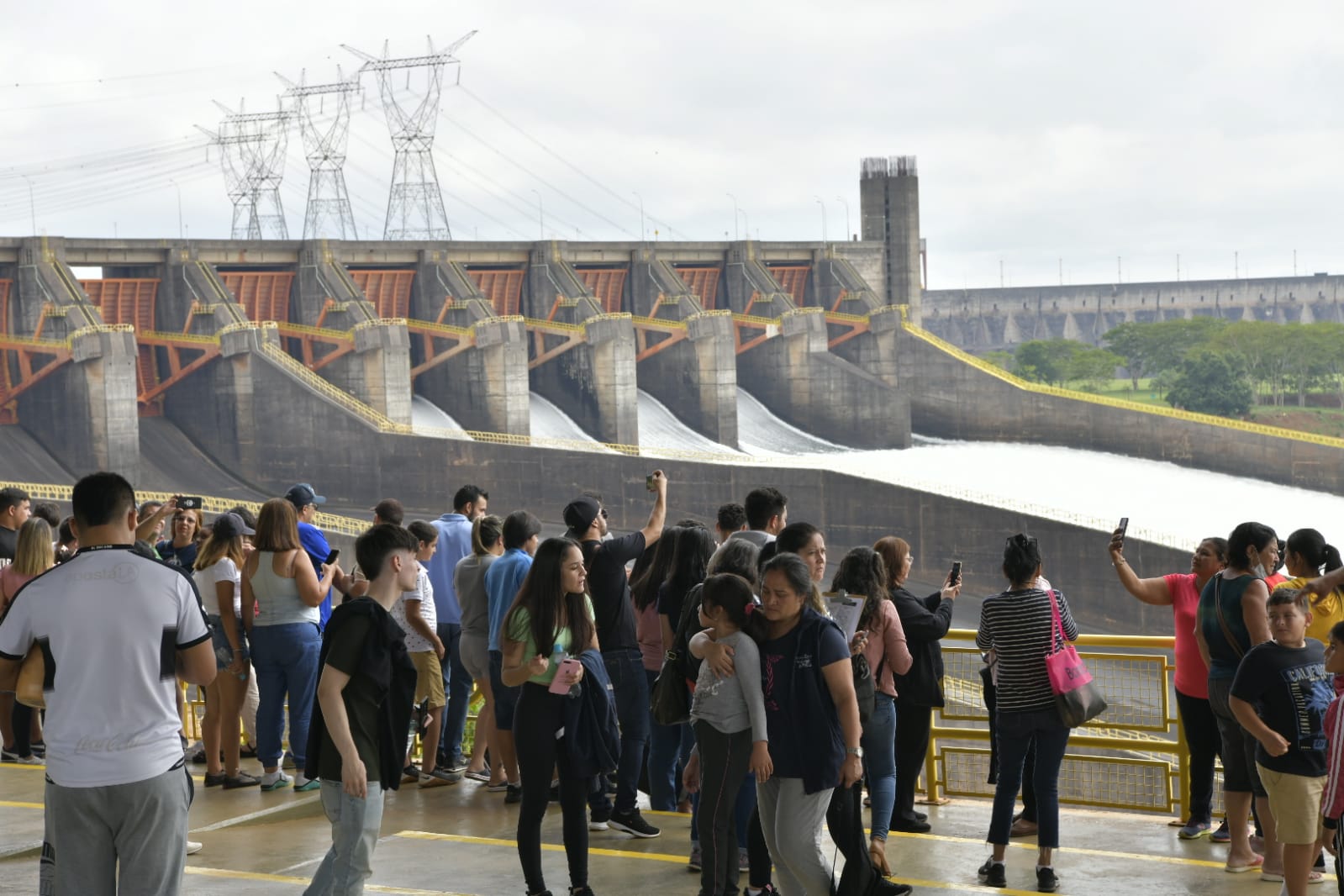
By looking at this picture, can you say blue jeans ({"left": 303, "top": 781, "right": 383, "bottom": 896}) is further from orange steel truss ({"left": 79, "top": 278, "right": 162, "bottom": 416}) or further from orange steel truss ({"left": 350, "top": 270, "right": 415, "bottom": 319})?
orange steel truss ({"left": 350, "top": 270, "right": 415, "bottom": 319})

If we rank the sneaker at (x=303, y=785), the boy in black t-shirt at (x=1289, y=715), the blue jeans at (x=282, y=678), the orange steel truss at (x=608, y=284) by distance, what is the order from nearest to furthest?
the boy in black t-shirt at (x=1289, y=715) → the blue jeans at (x=282, y=678) → the sneaker at (x=303, y=785) → the orange steel truss at (x=608, y=284)

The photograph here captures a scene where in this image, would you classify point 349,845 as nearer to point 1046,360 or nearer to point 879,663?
point 879,663

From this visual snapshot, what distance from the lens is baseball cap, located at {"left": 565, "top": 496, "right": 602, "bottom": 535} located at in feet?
19.2

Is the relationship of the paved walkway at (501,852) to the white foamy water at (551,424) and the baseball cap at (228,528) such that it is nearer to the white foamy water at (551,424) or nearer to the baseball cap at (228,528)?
the baseball cap at (228,528)

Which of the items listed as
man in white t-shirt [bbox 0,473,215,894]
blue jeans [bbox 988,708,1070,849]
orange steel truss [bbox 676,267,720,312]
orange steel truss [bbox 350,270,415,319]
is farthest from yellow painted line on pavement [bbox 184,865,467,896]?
orange steel truss [bbox 676,267,720,312]

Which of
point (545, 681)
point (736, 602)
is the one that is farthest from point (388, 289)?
point (736, 602)

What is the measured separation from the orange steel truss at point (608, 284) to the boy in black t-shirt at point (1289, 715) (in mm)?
37175

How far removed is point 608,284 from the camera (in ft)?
138

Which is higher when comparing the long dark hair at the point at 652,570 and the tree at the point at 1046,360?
the tree at the point at 1046,360

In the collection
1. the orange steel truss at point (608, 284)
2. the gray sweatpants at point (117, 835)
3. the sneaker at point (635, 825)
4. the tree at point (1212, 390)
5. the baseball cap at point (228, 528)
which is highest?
the orange steel truss at point (608, 284)

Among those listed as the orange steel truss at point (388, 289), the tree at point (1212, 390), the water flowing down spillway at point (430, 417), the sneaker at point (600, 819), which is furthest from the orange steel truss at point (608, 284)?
the sneaker at point (600, 819)

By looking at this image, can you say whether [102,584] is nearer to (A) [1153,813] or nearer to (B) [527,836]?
(B) [527,836]

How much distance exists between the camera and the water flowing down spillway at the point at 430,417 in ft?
115

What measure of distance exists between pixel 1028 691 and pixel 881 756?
0.58 m
